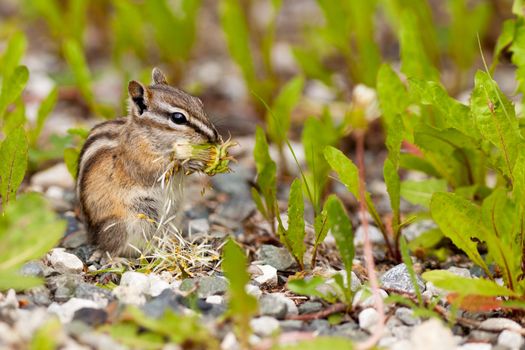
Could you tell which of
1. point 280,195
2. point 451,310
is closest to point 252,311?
point 451,310

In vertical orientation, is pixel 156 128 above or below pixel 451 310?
above

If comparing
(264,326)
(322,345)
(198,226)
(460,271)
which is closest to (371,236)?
(460,271)

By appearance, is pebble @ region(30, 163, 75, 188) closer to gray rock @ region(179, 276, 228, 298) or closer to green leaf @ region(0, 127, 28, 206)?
green leaf @ region(0, 127, 28, 206)

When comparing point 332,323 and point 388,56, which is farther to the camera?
point 388,56

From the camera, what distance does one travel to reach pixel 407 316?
3719mm

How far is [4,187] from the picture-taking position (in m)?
4.23

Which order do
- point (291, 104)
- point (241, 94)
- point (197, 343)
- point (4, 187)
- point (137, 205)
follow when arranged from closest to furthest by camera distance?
point (197, 343) < point (4, 187) < point (137, 205) < point (291, 104) < point (241, 94)

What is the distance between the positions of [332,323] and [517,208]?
102cm

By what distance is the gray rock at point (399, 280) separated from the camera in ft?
13.3

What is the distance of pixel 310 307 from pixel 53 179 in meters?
2.41

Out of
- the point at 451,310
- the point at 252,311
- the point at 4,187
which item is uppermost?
the point at 4,187

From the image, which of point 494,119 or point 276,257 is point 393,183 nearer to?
point 494,119

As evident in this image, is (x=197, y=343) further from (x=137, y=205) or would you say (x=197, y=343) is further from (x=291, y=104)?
(x=291, y=104)

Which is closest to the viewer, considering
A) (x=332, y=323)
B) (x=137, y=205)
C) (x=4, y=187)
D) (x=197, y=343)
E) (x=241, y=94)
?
(x=197, y=343)
